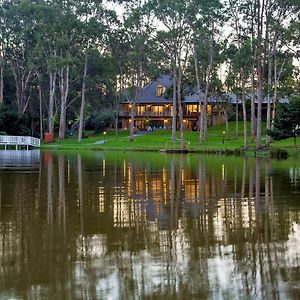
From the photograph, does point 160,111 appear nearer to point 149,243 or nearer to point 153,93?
point 153,93

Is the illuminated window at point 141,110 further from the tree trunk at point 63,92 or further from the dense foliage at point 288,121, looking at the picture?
the dense foliage at point 288,121

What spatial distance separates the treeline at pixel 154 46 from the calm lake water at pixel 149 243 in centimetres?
3711

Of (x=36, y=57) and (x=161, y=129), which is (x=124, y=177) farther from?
(x=161, y=129)

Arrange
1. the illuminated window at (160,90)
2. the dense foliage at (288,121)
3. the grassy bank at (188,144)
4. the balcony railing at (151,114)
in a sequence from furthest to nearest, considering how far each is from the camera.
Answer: the illuminated window at (160,90) → the balcony railing at (151,114) → the grassy bank at (188,144) → the dense foliage at (288,121)

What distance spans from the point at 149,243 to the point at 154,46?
199 ft

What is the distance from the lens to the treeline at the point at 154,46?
55781mm

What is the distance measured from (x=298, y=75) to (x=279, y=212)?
65726 millimetres

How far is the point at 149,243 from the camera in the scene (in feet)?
33.8

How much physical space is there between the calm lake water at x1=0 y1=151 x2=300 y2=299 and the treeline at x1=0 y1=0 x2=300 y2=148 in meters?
37.1

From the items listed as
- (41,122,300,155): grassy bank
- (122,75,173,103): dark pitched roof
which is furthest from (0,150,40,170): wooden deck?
(122,75,173,103): dark pitched roof

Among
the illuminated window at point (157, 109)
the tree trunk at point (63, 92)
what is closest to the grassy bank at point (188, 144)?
the tree trunk at point (63, 92)

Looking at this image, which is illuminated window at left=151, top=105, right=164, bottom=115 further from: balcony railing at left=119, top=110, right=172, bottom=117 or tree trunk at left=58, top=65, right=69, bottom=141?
tree trunk at left=58, top=65, right=69, bottom=141

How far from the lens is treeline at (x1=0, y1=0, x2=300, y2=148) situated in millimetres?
55781

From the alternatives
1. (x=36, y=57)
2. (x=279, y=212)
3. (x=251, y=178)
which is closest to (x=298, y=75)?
(x=36, y=57)
